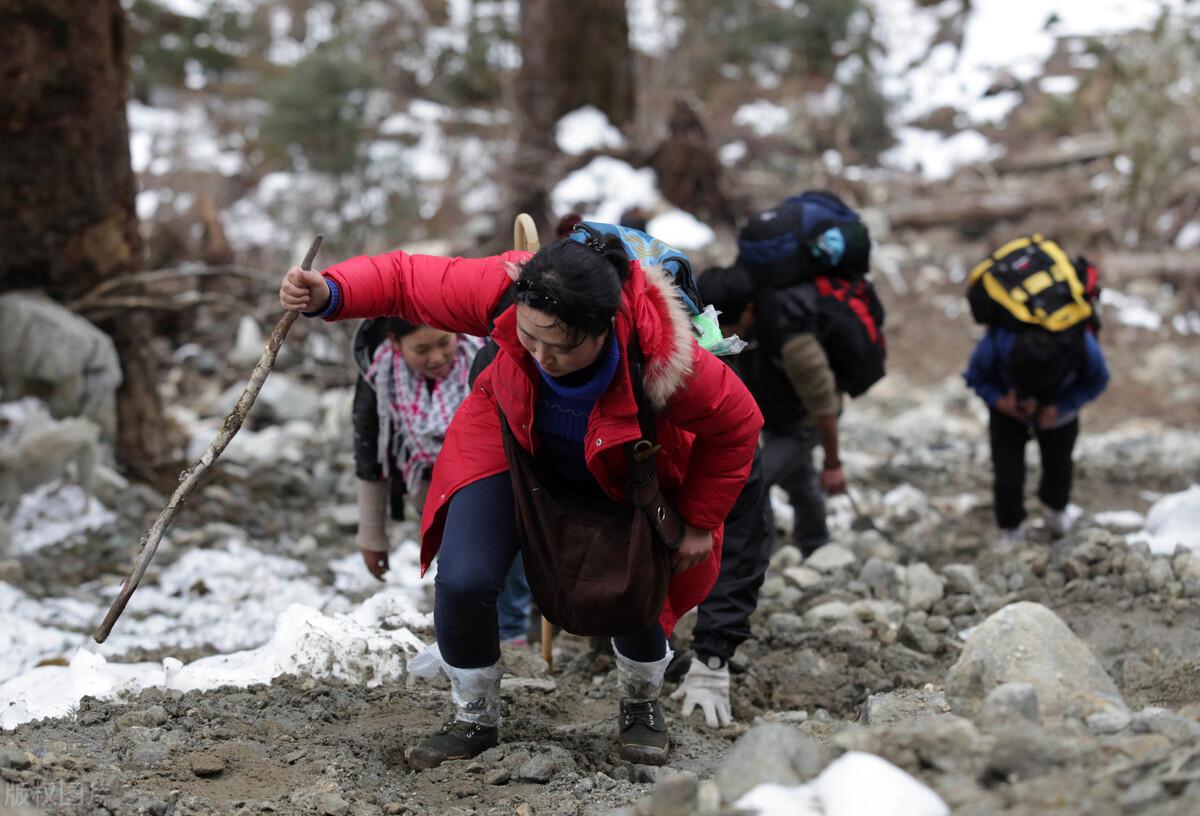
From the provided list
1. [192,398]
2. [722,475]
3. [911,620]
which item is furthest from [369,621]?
[192,398]

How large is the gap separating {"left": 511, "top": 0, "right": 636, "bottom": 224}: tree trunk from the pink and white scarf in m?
8.28

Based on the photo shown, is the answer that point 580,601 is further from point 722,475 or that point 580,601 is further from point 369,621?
point 369,621

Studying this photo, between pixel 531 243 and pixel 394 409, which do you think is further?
pixel 394 409

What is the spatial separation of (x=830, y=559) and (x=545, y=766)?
2728 mm

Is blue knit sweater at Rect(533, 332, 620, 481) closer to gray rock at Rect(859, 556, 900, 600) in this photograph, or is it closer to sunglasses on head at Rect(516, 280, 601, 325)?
sunglasses on head at Rect(516, 280, 601, 325)

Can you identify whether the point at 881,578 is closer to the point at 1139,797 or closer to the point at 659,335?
the point at 659,335

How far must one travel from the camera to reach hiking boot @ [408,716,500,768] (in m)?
3.22

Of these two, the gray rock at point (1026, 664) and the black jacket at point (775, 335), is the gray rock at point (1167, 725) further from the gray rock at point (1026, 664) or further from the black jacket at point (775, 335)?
the black jacket at point (775, 335)

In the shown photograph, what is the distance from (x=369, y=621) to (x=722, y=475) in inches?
71.5

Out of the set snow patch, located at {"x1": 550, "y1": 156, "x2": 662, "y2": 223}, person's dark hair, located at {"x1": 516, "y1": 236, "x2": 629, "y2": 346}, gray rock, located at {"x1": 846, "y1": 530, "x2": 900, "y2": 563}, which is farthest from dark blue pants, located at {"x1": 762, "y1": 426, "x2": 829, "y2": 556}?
snow patch, located at {"x1": 550, "y1": 156, "x2": 662, "y2": 223}

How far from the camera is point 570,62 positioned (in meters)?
12.3

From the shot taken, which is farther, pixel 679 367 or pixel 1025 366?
pixel 1025 366

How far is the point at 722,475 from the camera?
3084 millimetres

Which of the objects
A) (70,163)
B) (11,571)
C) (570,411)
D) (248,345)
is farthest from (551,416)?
(248,345)
